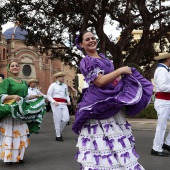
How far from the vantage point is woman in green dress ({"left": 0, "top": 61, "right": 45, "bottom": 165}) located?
5.83 m

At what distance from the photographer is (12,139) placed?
6.15 metres

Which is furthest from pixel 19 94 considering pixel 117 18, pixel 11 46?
pixel 11 46

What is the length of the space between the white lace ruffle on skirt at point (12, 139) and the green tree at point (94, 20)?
1117 cm

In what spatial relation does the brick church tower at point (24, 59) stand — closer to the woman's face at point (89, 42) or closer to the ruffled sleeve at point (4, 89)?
the ruffled sleeve at point (4, 89)

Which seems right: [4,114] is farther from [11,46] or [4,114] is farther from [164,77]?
[11,46]

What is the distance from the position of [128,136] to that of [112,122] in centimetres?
24

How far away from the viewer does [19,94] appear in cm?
605

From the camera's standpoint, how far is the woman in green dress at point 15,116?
229 inches

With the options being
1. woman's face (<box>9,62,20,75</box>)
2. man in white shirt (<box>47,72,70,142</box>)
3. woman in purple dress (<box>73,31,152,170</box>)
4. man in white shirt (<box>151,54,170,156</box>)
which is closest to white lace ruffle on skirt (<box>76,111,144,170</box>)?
woman in purple dress (<box>73,31,152,170</box>)

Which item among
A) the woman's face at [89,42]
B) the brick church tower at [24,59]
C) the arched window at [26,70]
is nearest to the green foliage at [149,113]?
the woman's face at [89,42]

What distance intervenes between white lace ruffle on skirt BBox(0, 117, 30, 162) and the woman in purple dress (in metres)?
2.48

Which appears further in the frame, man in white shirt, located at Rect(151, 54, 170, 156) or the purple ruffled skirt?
man in white shirt, located at Rect(151, 54, 170, 156)

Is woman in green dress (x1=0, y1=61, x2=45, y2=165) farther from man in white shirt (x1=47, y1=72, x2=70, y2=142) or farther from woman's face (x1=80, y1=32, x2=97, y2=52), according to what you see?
man in white shirt (x1=47, y1=72, x2=70, y2=142)

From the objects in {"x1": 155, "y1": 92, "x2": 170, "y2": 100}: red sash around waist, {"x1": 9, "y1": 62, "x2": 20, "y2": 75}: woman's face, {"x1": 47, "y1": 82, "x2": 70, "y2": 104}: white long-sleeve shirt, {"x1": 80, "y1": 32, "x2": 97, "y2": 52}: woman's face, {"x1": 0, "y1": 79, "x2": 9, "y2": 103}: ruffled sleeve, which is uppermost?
{"x1": 80, "y1": 32, "x2": 97, "y2": 52}: woman's face
